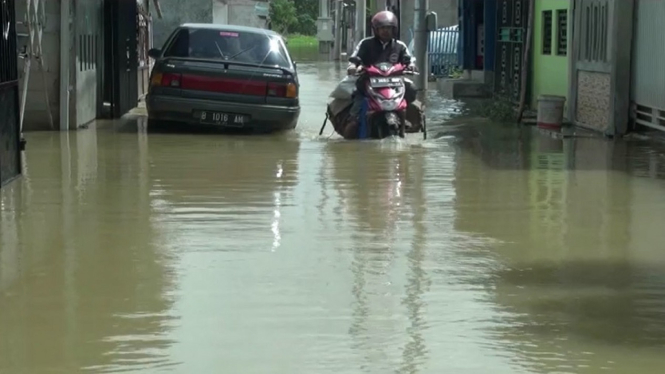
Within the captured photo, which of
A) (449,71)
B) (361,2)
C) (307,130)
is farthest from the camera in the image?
(361,2)

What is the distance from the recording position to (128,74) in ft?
66.9

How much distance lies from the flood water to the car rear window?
289cm

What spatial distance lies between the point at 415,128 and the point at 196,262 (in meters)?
9.12

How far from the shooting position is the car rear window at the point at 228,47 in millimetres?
16516

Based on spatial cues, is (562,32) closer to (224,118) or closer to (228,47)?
(228,47)

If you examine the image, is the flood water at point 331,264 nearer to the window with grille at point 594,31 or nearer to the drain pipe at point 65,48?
the drain pipe at point 65,48

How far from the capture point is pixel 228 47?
1667 cm

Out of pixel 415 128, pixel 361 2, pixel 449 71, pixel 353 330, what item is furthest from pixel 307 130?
pixel 361 2

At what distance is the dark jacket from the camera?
52.4ft

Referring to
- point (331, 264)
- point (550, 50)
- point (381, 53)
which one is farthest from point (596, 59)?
point (331, 264)

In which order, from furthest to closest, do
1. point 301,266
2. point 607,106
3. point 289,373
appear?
1. point 607,106
2. point 301,266
3. point 289,373

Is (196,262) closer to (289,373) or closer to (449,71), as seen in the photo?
(289,373)

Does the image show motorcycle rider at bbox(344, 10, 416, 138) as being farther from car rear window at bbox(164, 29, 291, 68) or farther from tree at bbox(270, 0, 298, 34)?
tree at bbox(270, 0, 298, 34)

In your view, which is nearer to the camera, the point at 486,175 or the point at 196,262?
the point at 196,262
